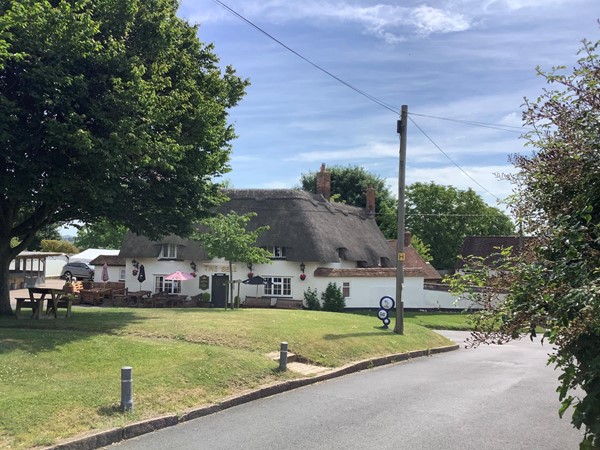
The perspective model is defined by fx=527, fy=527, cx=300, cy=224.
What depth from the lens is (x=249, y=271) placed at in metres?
36.9

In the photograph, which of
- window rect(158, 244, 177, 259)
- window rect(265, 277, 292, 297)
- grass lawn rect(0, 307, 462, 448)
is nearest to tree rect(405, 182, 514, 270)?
window rect(265, 277, 292, 297)

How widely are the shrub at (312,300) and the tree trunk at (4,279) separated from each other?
21.3 m

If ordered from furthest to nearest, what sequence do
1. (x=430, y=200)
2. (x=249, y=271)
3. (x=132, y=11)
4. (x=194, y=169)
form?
(x=430, y=200) → (x=249, y=271) → (x=194, y=169) → (x=132, y=11)

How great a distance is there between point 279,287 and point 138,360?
26.5 meters

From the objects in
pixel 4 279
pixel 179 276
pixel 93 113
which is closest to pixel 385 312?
pixel 93 113

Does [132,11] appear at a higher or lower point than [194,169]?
higher

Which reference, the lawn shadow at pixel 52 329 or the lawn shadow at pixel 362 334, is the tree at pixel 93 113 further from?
the lawn shadow at pixel 362 334

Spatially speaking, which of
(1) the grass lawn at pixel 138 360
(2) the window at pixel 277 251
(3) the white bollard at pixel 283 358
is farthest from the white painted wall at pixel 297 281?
(3) the white bollard at pixel 283 358

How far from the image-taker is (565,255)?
3822 millimetres

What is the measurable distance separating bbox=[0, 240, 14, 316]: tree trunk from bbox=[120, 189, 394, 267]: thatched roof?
19.5 meters

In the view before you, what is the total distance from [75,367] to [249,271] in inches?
1071

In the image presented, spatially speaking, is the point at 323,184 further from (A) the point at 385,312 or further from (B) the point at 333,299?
(A) the point at 385,312

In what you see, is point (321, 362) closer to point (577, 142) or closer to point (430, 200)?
point (577, 142)

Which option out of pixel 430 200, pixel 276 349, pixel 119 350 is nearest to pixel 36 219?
pixel 119 350
